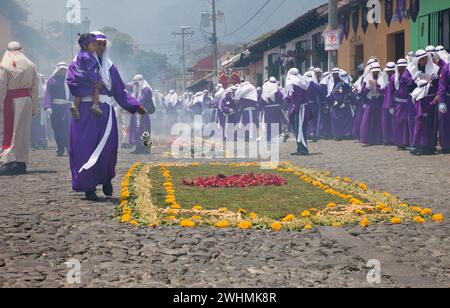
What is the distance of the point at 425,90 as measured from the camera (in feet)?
47.4

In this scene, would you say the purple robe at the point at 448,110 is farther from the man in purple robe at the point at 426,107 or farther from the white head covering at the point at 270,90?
the white head covering at the point at 270,90

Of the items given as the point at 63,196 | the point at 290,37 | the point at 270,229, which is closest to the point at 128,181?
the point at 63,196

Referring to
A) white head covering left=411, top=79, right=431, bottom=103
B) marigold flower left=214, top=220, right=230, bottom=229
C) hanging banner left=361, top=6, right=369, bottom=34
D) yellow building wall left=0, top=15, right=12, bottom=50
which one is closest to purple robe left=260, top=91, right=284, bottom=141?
hanging banner left=361, top=6, right=369, bottom=34

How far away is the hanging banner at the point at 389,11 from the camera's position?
21156 millimetres

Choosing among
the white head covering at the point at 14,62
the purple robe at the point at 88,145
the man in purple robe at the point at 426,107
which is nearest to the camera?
the purple robe at the point at 88,145

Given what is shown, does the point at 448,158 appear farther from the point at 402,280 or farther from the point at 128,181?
the point at 402,280

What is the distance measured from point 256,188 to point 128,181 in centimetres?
197

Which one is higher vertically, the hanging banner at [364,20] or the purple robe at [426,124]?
the hanging banner at [364,20]

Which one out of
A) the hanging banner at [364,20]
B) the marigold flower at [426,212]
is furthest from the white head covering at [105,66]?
the hanging banner at [364,20]

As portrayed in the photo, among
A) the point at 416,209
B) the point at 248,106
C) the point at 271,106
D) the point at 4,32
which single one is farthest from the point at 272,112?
the point at 4,32

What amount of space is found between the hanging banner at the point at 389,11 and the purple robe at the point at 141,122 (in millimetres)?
7638

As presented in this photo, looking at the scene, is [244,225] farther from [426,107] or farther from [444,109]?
[426,107]

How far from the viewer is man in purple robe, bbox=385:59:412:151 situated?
51.0 ft

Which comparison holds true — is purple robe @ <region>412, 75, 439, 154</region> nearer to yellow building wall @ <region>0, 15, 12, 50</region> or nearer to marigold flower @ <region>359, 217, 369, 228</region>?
marigold flower @ <region>359, 217, 369, 228</region>
